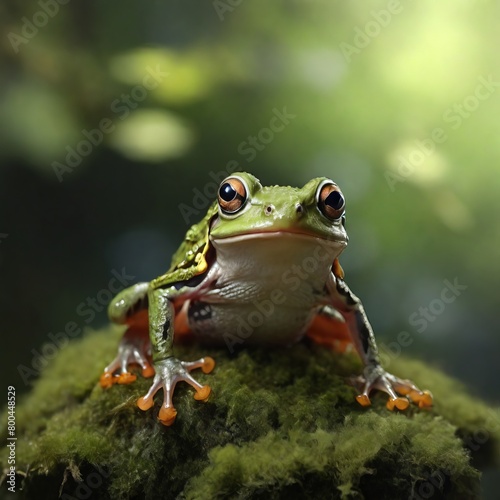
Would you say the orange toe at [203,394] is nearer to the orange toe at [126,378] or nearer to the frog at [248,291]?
the frog at [248,291]

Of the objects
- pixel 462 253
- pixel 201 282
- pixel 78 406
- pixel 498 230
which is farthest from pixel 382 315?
pixel 78 406

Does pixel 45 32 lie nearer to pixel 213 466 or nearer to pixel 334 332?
pixel 334 332

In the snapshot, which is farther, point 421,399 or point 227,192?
point 421,399

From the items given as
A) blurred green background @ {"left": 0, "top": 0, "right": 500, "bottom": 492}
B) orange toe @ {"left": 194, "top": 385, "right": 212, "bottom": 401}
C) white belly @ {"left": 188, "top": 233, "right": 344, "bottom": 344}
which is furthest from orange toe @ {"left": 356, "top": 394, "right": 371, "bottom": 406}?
blurred green background @ {"left": 0, "top": 0, "right": 500, "bottom": 492}

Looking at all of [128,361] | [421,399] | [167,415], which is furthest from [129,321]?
[421,399]

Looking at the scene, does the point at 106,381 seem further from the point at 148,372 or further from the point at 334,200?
the point at 334,200

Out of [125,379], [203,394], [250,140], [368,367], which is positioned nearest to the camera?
[203,394]

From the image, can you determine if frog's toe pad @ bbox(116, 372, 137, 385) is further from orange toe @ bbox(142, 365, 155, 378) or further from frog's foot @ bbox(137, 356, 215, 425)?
frog's foot @ bbox(137, 356, 215, 425)

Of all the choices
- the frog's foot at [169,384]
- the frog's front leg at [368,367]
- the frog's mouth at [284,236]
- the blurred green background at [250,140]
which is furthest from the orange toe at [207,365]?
the blurred green background at [250,140]
